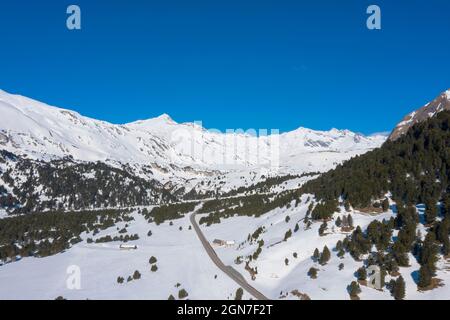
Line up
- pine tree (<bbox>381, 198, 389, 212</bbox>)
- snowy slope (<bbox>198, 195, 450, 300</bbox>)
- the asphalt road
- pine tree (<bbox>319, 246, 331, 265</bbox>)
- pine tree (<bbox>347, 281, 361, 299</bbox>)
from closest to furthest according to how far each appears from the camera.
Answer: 1. pine tree (<bbox>347, 281, 361, 299</bbox>)
2. snowy slope (<bbox>198, 195, 450, 300</bbox>)
3. the asphalt road
4. pine tree (<bbox>319, 246, 331, 265</bbox>)
5. pine tree (<bbox>381, 198, 389, 212</bbox>)

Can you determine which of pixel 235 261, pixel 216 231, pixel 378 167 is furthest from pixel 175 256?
pixel 378 167

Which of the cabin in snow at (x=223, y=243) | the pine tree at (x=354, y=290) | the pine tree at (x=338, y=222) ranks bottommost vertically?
the pine tree at (x=354, y=290)

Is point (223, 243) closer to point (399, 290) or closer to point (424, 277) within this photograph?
point (399, 290)

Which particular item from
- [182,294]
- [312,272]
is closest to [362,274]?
[312,272]

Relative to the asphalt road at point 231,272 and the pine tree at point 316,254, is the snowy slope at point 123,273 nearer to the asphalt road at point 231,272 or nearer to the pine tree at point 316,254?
the asphalt road at point 231,272

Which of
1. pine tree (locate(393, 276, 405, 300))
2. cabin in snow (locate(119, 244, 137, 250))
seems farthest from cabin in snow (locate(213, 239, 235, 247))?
pine tree (locate(393, 276, 405, 300))

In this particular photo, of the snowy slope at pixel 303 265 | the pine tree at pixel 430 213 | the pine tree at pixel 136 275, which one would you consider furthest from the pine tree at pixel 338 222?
the pine tree at pixel 136 275

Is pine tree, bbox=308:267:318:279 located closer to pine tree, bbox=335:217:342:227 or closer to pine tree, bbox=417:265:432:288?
pine tree, bbox=417:265:432:288

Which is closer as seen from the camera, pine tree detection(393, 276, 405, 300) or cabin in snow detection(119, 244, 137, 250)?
pine tree detection(393, 276, 405, 300)

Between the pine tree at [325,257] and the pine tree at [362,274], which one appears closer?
the pine tree at [362,274]

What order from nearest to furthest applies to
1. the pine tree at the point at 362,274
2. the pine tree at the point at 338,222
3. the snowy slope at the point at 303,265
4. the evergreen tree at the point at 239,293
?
the snowy slope at the point at 303,265 → the pine tree at the point at 362,274 → the evergreen tree at the point at 239,293 → the pine tree at the point at 338,222
